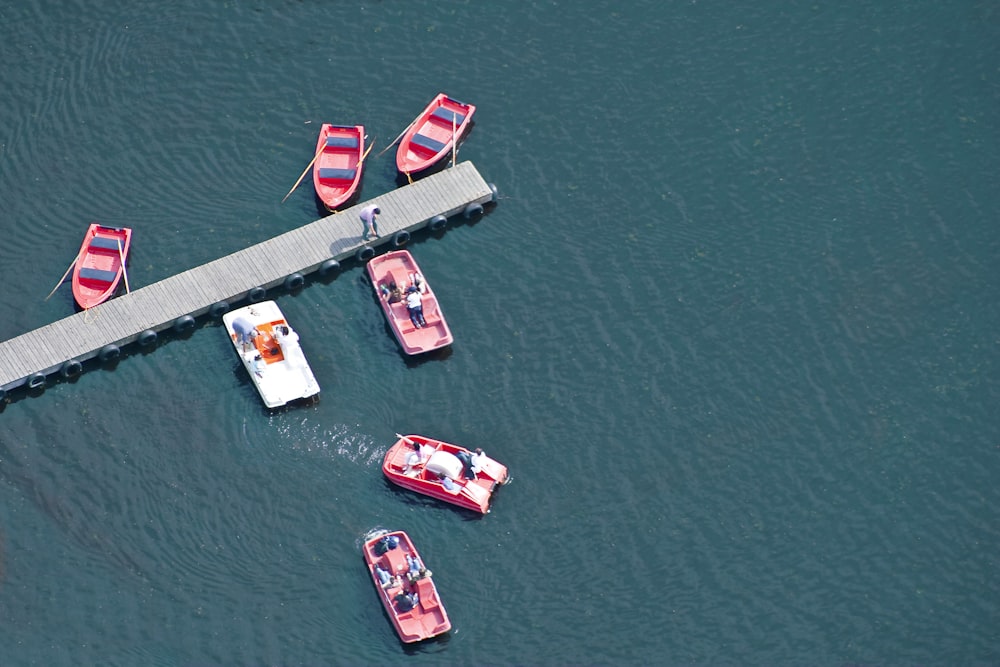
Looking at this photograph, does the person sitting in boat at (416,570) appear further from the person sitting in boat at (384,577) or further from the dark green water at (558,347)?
the dark green water at (558,347)

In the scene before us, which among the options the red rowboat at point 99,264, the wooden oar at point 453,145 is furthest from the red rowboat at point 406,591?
the wooden oar at point 453,145

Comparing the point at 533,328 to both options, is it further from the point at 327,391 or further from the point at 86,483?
the point at 86,483

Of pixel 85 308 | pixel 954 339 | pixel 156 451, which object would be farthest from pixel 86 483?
pixel 954 339

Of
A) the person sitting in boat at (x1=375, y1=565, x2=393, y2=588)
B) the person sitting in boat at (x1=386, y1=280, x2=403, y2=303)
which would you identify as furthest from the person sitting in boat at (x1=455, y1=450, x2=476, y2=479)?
the person sitting in boat at (x1=386, y1=280, x2=403, y2=303)

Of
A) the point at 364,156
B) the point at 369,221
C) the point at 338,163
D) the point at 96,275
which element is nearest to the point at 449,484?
the point at 369,221

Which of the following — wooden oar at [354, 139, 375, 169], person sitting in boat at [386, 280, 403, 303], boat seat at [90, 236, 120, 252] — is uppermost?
boat seat at [90, 236, 120, 252]

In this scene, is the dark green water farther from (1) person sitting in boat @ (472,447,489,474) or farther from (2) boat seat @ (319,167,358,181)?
(1) person sitting in boat @ (472,447,489,474)
